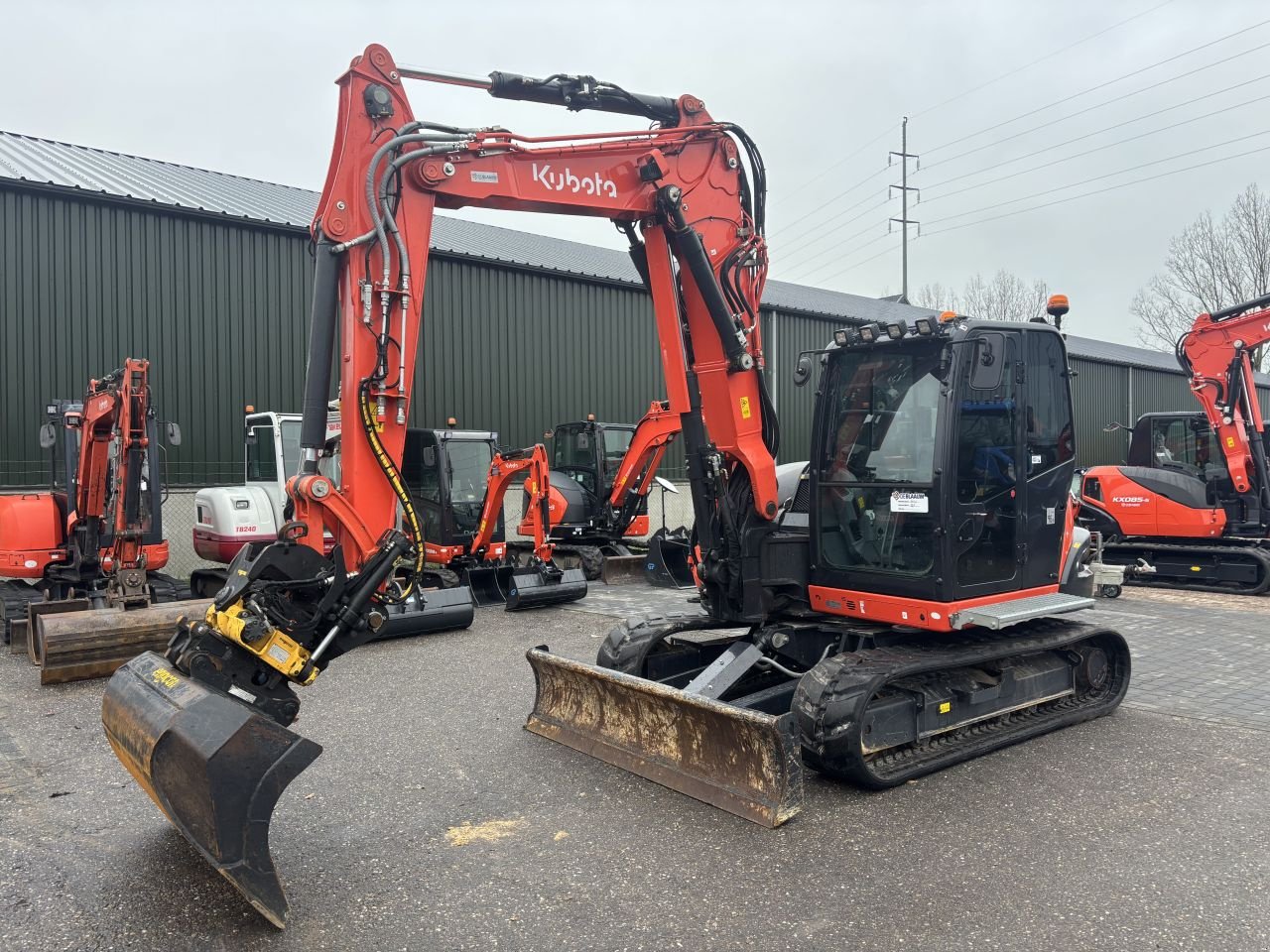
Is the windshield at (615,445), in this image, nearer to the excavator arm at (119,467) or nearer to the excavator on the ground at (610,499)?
the excavator on the ground at (610,499)

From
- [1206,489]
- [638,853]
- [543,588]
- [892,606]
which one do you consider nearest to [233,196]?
[543,588]

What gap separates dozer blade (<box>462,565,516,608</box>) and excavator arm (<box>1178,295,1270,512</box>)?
9.37 m

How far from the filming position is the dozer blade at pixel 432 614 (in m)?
9.23

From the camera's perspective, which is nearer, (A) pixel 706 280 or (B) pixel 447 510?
(A) pixel 706 280

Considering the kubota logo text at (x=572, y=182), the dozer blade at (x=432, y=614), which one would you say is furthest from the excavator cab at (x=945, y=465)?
the dozer blade at (x=432, y=614)

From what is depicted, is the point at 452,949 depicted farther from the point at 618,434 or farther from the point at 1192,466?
the point at 1192,466

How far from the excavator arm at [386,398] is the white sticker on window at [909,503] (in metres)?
0.75

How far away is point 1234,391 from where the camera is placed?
40.4ft

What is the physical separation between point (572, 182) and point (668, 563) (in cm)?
850

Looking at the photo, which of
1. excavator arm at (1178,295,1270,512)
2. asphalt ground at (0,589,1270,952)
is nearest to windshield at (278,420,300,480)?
asphalt ground at (0,589,1270,952)

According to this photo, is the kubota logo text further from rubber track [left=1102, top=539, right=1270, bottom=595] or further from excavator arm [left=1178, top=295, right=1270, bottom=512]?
rubber track [left=1102, top=539, right=1270, bottom=595]

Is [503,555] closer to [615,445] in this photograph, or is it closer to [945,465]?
[615,445]

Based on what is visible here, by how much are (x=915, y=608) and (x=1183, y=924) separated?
207 cm

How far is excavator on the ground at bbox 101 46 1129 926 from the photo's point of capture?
13.6ft
